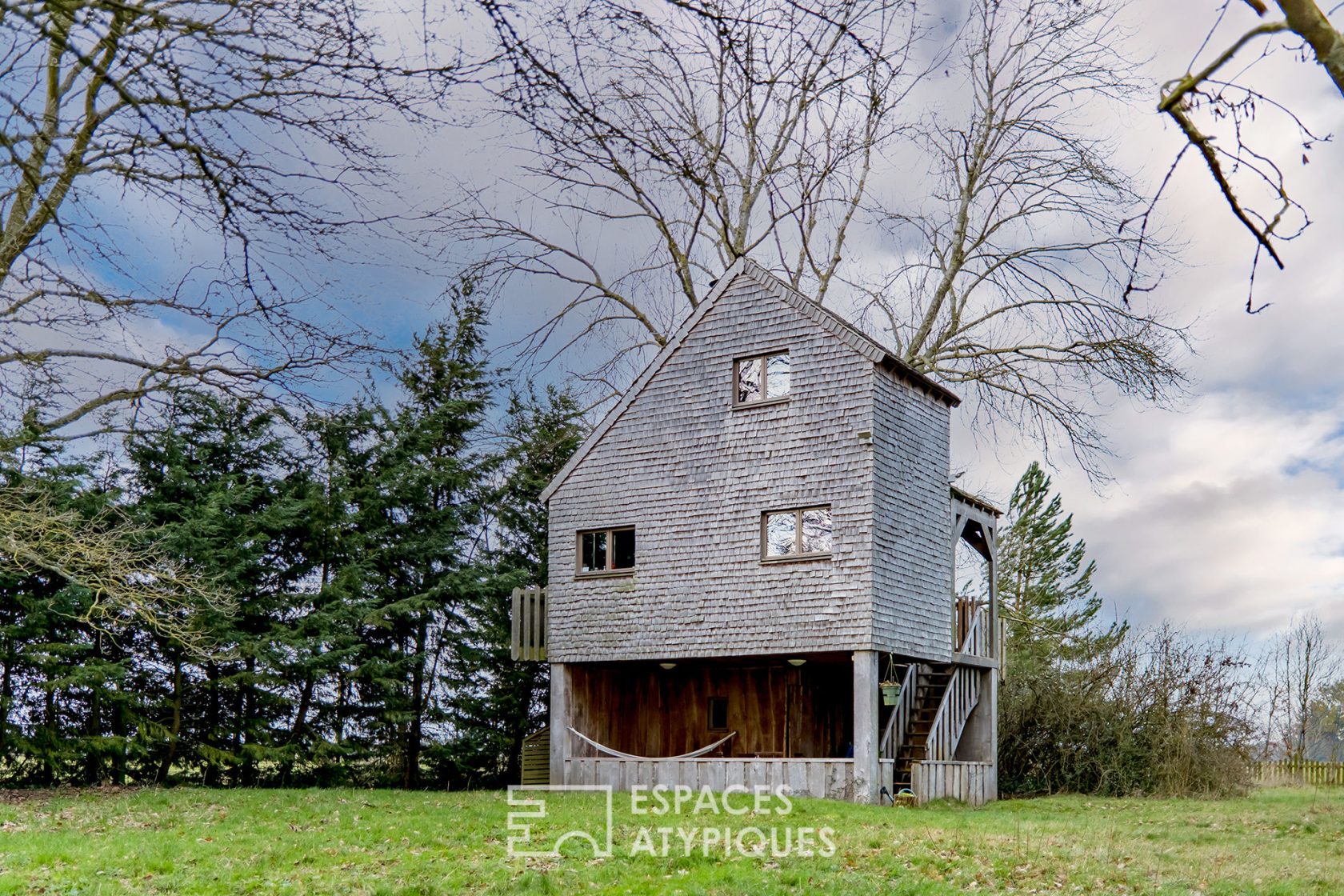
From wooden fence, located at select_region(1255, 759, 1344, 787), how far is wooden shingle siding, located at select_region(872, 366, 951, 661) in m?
12.6

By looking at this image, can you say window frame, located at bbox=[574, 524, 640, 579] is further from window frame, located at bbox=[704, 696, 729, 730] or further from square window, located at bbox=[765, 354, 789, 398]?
window frame, located at bbox=[704, 696, 729, 730]

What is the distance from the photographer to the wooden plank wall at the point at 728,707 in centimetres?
2409

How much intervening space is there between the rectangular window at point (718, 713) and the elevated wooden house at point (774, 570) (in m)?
0.06

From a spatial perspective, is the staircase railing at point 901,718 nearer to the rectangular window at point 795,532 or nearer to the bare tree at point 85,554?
the rectangular window at point 795,532

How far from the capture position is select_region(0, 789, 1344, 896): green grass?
11.3 m

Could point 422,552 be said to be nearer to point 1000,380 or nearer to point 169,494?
point 169,494

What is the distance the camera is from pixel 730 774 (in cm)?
2036

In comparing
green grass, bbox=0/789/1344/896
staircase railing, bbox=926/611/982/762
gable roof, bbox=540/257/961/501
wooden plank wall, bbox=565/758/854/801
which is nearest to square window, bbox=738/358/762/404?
gable roof, bbox=540/257/961/501

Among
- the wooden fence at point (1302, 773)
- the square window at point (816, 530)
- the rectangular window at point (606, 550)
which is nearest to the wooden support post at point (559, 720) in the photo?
the rectangular window at point (606, 550)

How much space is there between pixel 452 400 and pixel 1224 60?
2275cm

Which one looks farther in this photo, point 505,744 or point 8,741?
point 505,744

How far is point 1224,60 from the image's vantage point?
5.84 metres

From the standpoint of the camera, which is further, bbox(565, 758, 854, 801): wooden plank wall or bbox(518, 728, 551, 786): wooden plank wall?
bbox(518, 728, 551, 786): wooden plank wall

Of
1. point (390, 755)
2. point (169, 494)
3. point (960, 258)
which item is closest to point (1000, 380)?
point (960, 258)
